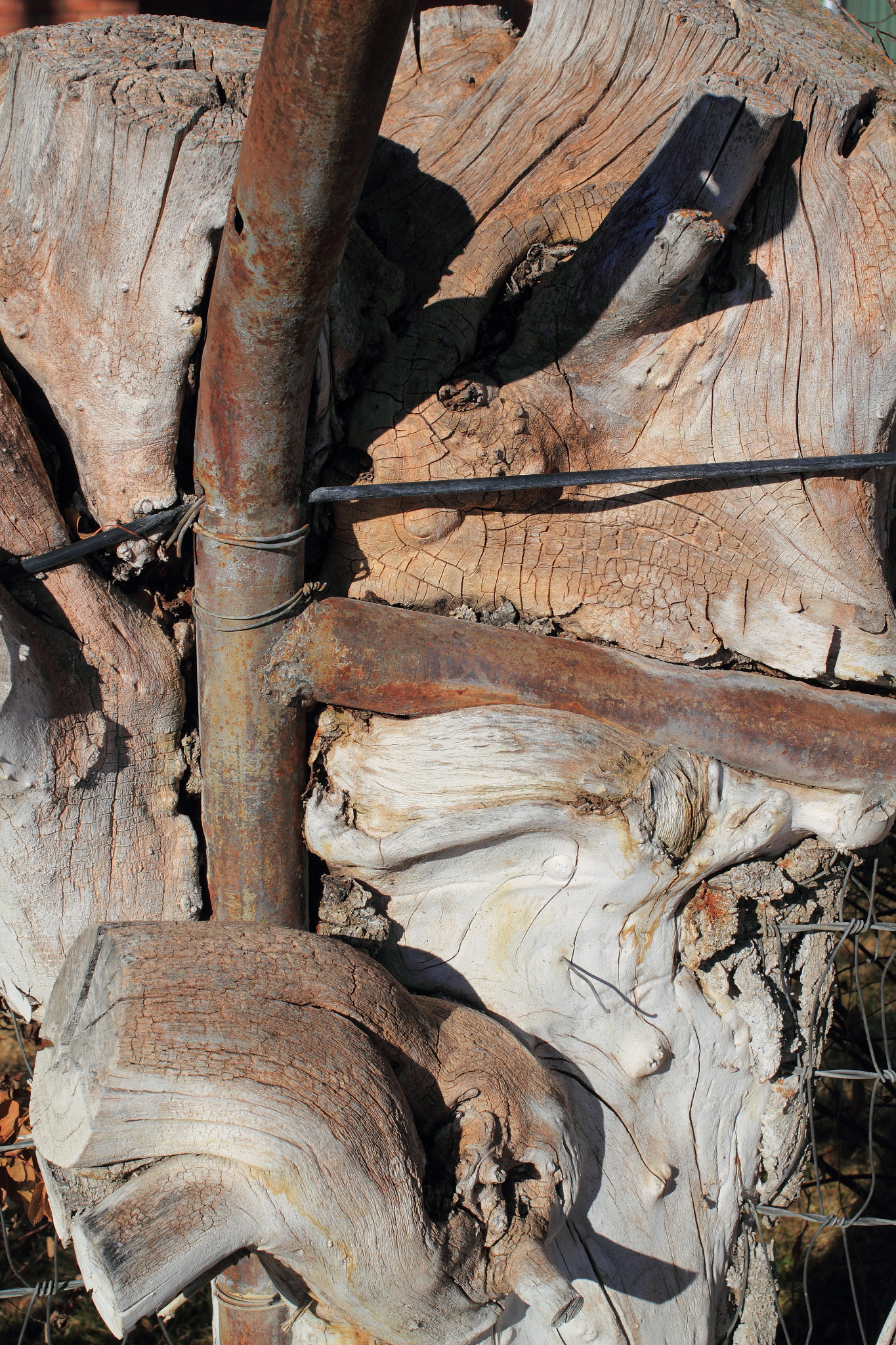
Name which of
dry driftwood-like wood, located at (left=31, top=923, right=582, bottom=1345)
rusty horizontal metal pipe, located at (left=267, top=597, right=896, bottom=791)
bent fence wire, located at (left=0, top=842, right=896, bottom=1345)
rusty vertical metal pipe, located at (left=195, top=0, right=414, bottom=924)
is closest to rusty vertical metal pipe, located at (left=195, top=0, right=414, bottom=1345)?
rusty vertical metal pipe, located at (left=195, top=0, right=414, bottom=924)

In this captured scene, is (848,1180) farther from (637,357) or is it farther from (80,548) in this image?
(80,548)

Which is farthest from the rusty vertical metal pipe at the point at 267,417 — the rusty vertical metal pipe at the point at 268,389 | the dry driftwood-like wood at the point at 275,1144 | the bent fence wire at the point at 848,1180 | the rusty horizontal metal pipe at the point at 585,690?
the bent fence wire at the point at 848,1180

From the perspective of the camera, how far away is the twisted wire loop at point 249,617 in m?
1.70

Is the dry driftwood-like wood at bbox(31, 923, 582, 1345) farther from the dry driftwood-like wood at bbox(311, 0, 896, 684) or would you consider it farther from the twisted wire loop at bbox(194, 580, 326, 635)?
the dry driftwood-like wood at bbox(311, 0, 896, 684)

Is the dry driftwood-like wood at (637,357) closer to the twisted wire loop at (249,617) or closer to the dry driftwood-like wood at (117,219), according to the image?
the twisted wire loop at (249,617)

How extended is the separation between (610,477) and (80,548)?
1.09 meters

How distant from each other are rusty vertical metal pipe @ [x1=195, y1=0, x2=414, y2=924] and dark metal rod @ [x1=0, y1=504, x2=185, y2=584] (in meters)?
0.12

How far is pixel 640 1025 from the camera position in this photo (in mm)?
1937

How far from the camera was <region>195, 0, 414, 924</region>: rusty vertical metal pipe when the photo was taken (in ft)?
3.67

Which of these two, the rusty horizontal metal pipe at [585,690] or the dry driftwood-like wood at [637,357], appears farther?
the dry driftwood-like wood at [637,357]

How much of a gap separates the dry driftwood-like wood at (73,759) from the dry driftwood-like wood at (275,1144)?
0.30 meters

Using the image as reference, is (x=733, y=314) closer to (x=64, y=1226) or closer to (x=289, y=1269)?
Result: (x=289, y=1269)

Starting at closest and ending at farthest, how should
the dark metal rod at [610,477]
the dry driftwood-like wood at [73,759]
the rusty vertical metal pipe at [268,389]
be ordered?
the rusty vertical metal pipe at [268,389], the dry driftwood-like wood at [73,759], the dark metal rod at [610,477]

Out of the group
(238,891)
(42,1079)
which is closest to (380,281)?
(238,891)
